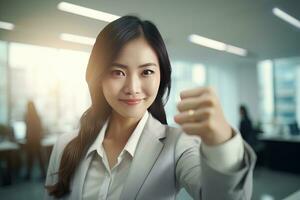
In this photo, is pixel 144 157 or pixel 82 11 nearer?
pixel 144 157

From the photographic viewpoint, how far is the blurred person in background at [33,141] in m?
0.83

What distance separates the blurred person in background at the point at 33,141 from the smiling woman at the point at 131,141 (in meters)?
0.07

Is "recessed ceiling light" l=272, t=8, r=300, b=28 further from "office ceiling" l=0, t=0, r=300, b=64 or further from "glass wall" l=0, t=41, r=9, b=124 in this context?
"glass wall" l=0, t=41, r=9, b=124

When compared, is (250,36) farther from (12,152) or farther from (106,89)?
(12,152)

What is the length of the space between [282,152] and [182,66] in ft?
2.35

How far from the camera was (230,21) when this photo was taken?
102 centimetres

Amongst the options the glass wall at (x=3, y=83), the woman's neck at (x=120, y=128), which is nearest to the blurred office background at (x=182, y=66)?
the glass wall at (x=3, y=83)

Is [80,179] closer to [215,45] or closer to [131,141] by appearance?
[131,141]

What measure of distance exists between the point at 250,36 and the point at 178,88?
0.49m

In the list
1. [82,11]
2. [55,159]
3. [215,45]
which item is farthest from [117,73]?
[215,45]

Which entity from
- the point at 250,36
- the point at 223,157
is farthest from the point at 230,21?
the point at 223,157

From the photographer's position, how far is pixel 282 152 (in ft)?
3.86

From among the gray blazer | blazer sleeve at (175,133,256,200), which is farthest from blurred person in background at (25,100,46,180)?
blazer sleeve at (175,133,256,200)

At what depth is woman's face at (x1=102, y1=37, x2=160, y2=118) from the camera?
2.05 ft
